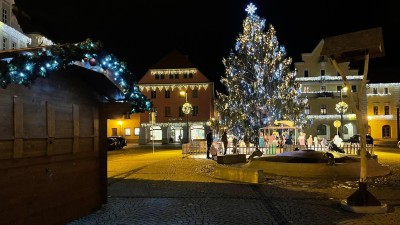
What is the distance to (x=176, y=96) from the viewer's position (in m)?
72.4

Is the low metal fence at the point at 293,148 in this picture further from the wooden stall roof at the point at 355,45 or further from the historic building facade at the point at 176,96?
the historic building facade at the point at 176,96

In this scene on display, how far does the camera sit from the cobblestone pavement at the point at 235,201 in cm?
993

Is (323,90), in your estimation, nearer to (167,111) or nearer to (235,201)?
(167,111)

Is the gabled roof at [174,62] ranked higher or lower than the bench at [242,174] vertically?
higher

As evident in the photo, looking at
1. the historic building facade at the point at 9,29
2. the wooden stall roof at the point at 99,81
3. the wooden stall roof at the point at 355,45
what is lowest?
the wooden stall roof at the point at 99,81

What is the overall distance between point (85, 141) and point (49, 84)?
6.64 ft

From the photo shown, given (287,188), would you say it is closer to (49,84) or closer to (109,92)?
(109,92)

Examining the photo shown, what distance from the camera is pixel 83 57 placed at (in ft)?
28.4

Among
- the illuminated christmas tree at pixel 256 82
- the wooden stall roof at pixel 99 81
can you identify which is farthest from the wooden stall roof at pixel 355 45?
the illuminated christmas tree at pixel 256 82

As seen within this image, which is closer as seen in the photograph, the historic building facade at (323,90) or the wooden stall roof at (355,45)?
Answer: the wooden stall roof at (355,45)

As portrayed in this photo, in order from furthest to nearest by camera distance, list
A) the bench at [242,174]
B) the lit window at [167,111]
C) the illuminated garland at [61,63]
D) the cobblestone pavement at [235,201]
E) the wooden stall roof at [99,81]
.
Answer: the lit window at [167,111], the bench at [242,174], the cobblestone pavement at [235,201], the wooden stall roof at [99,81], the illuminated garland at [61,63]

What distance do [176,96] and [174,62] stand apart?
17.8ft

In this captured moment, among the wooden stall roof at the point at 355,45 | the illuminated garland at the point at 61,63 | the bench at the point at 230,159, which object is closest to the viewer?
the illuminated garland at the point at 61,63

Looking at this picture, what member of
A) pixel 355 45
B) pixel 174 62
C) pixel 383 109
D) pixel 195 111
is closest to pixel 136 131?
pixel 195 111
